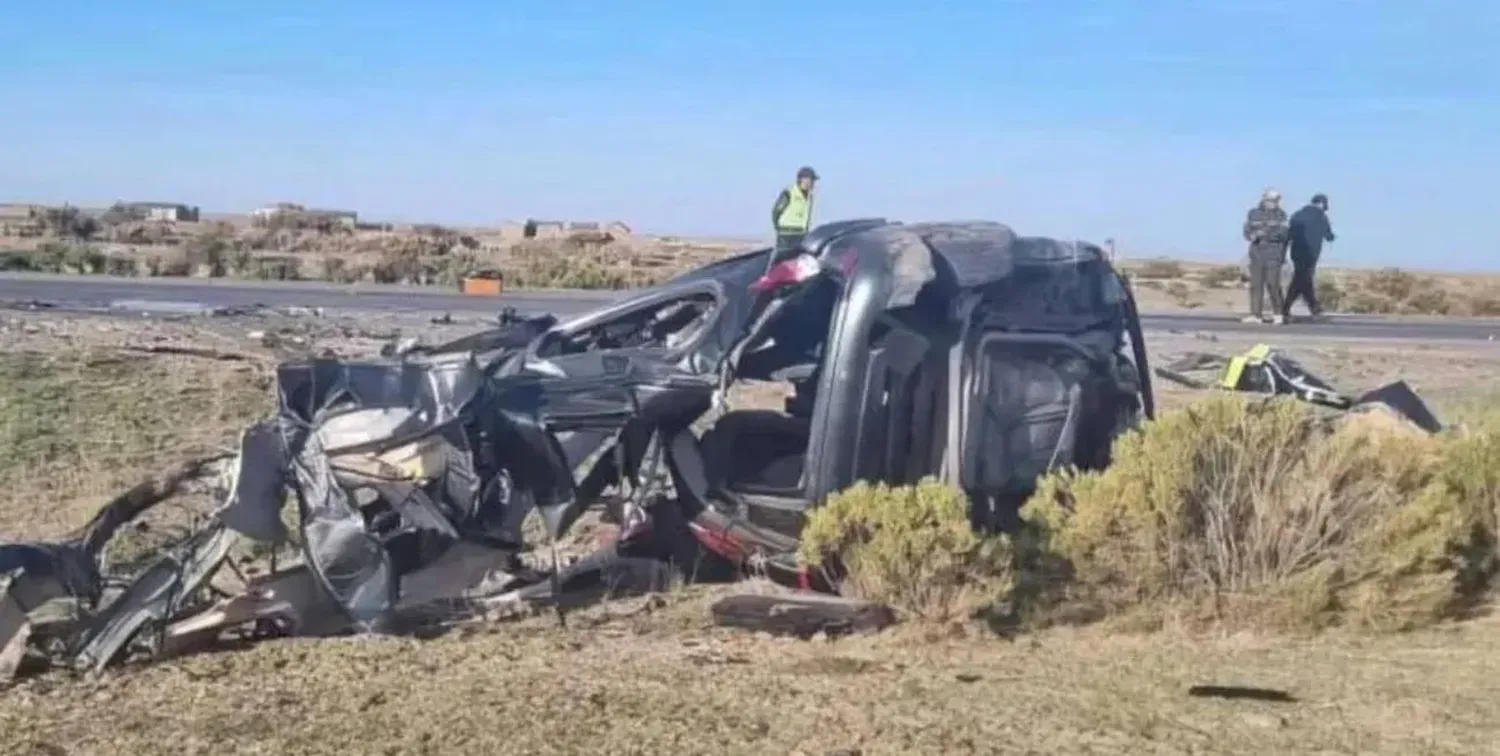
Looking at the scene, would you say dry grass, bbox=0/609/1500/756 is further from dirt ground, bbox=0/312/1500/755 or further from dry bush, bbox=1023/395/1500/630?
dry bush, bbox=1023/395/1500/630

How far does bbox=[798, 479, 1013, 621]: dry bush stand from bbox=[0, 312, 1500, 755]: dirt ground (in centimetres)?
16

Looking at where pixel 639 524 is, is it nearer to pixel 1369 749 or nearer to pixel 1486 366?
pixel 1369 749

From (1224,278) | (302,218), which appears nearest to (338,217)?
(302,218)

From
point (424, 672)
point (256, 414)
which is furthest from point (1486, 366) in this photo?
point (424, 672)

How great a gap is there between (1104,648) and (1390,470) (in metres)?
1.87

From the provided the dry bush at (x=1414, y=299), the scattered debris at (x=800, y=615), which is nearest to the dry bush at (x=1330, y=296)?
the dry bush at (x=1414, y=299)

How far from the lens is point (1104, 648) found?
751 cm

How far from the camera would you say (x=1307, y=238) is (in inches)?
998

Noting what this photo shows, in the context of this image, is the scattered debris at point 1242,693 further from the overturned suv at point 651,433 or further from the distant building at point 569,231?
the distant building at point 569,231

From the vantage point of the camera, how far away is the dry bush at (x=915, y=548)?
289 inches

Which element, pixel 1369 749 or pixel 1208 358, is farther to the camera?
pixel 1208 358

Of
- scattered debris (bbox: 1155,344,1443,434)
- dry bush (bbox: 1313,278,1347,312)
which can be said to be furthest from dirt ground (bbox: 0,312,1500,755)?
dry bush (bbox: 1313,278,1347,312)

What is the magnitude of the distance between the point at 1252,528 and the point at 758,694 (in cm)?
265

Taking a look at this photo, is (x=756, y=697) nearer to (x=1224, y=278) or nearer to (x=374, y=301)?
(x=374, y=301)
